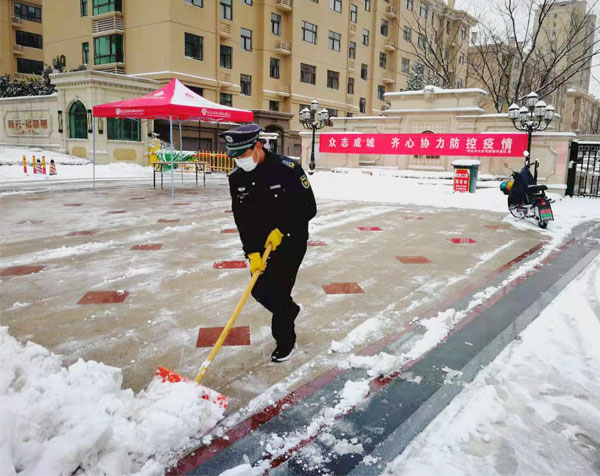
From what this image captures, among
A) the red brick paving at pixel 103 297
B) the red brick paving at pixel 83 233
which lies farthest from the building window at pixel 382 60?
the red brick paving at pixel 103 297

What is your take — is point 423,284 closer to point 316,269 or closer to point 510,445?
point 316,269

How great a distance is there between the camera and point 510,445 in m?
1.99

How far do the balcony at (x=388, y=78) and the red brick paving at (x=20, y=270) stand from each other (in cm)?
3843

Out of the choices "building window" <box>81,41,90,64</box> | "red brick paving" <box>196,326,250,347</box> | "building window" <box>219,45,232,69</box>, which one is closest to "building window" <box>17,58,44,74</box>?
"building window" <box>81,41,90,64</box>

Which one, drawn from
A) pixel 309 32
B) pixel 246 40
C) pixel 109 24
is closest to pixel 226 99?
pixel 246 40

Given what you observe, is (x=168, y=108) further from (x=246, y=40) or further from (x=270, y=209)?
(x=246, y=40)

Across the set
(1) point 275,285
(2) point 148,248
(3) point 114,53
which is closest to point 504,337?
(1) point 275,285

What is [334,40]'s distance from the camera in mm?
34312

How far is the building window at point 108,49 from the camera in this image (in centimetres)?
2650

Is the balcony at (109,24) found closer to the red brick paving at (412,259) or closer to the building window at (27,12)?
the building window at (27,12)

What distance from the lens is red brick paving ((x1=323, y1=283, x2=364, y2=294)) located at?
4.07 m

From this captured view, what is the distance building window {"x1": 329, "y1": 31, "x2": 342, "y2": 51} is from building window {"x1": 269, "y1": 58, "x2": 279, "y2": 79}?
5.33 m

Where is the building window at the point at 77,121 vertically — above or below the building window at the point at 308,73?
below

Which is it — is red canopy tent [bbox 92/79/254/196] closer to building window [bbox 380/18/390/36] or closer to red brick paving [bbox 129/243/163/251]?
red brick paving [bbox 129/243/163/251]
